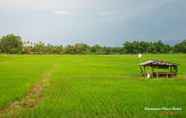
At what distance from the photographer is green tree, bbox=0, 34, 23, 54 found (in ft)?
398

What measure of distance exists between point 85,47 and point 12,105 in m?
110

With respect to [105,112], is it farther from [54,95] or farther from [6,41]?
[6,41]

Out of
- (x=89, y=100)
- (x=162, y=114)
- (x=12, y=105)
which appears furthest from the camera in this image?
(x=89, y=100)

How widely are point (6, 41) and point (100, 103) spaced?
368ft

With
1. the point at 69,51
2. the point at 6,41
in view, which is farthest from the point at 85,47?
the point at 6,41

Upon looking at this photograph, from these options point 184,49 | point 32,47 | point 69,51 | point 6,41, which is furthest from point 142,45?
point 6,41

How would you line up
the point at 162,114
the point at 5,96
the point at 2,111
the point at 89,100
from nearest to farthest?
the point at 162,114, the point at 2,111, the point at 89,100, the point at 5,96

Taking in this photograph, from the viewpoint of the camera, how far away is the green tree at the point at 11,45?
12140 centimetres

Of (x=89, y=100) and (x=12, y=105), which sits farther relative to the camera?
(x=89, y=100)

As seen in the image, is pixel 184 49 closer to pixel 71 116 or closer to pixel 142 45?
pixel 142 45

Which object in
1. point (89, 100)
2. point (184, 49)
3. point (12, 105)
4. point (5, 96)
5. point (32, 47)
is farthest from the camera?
point (32, 47)

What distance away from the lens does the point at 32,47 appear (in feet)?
408

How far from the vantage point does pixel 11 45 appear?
122 m

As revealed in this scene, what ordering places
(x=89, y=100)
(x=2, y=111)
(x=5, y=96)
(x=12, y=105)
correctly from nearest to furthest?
(x=2, y=111) → (x=12, y=105) → (x=89, y=100) → (x=5, y=96)
